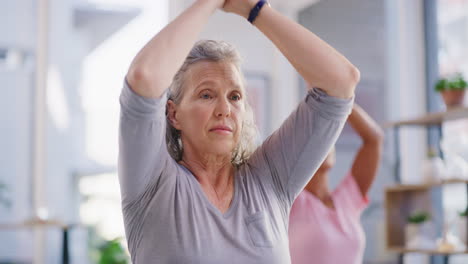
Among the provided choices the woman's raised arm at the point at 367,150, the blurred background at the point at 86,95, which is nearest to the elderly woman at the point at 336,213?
the woman's raised arm at the point at 367,150

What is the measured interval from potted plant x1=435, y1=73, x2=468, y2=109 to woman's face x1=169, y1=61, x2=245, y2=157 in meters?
2.15

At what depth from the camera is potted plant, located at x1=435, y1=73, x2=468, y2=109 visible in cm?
306

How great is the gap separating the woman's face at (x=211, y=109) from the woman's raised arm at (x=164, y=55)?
5.1 inches

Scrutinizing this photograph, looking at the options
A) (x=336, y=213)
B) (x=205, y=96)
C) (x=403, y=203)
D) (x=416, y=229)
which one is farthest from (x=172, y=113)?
(x=403, y=203)

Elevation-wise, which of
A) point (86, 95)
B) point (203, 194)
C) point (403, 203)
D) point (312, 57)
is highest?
point (86, 95)

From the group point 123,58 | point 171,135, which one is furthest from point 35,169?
point 171,135

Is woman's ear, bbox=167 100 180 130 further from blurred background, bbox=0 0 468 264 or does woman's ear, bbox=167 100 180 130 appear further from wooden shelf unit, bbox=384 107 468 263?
blurred background, bbox=0 0 468 264

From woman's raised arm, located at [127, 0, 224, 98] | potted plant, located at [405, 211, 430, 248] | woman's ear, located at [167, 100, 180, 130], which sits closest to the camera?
woman's raised arm, located at [127, 0, 224, 98]

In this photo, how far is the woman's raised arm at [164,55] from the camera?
999 millimetres

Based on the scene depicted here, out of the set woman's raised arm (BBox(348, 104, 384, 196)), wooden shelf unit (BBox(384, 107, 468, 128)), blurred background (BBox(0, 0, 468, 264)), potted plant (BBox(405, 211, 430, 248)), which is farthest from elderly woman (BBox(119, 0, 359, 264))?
blurred background (BBox(0, 0, 468, 264))

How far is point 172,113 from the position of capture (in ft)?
4.08

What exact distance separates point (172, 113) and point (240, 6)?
0.85ft

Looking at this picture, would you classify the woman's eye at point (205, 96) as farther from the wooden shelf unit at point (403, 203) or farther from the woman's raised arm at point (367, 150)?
the wooden shelf unit at point (403, 203)

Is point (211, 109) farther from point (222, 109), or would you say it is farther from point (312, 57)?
point (312, 57)
